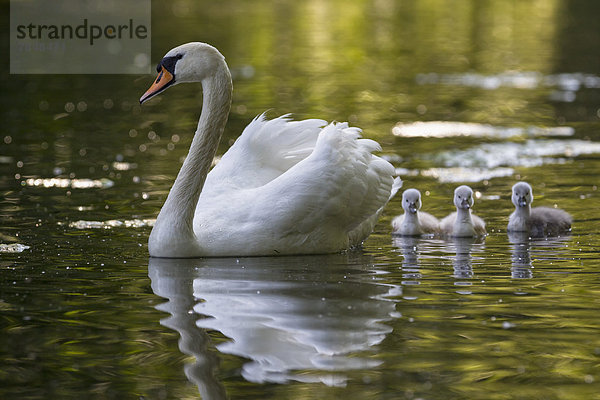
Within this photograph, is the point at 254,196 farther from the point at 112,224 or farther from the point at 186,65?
the point at 112,224

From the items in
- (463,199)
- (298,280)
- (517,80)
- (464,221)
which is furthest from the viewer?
(517,80)

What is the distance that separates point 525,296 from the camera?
8.37 metres

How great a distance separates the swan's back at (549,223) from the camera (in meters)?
11.2

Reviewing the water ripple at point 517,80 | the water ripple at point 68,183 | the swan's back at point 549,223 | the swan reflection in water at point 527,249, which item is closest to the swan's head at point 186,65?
the swan reflection in water at point 527,249

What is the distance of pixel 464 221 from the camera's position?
11039mm

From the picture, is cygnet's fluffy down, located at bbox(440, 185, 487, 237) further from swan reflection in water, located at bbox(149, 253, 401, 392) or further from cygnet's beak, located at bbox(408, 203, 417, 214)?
swan reflection in water, located at bbox(149, 253, 401, 392)

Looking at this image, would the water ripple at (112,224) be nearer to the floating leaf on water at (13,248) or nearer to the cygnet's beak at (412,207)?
the floating leaf on water at (13,248)

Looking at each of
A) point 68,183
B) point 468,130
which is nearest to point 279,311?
point 68,183

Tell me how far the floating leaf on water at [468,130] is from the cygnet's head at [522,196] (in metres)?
6.29

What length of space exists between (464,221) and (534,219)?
2.47 feet

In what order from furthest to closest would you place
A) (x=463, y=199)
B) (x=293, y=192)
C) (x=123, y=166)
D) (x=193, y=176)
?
1. (x=123, y=166)
2. (x=463, y=199)
3. (x=193, y=176)
4. (x=293, y=192)

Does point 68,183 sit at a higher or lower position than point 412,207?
higher

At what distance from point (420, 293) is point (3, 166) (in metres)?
7.72

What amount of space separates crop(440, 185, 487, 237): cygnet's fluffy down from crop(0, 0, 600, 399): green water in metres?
0.20
